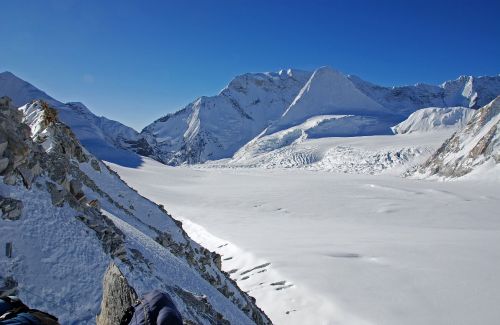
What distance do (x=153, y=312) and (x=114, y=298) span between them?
57.5 inches

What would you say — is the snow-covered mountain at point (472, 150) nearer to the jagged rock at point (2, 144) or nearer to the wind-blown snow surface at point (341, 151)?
the wind-blown snow surface at point (341, 151)

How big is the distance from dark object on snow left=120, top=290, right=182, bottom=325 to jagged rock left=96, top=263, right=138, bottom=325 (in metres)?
0.87

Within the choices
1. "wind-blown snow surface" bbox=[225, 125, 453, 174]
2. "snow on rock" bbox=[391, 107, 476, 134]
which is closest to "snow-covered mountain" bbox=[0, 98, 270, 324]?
"wind-blown snow surface" bbox=[225, 125, 453, 174]

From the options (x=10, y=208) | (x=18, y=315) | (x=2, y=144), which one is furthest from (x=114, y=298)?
(x=2, y=144)

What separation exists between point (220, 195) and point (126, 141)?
5042 inches

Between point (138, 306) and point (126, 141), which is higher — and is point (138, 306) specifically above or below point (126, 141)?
below

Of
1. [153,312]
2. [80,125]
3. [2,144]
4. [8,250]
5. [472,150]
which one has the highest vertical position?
[80,125]

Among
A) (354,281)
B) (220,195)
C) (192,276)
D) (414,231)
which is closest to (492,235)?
(414,231)

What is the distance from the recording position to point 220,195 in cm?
5075

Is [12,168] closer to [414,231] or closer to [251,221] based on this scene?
[414,231]

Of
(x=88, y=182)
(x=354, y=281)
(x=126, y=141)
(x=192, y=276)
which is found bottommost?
(x=354, y=281)

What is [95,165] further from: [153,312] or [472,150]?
[472,150]

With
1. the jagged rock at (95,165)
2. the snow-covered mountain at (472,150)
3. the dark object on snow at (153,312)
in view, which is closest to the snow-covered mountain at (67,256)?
the dark object on snow at (153,312)

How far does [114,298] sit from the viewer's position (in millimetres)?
4742
